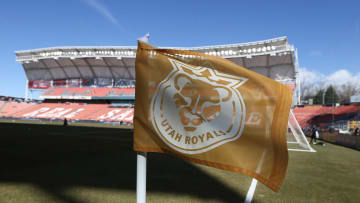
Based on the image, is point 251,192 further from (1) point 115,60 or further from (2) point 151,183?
(1) point 115,60

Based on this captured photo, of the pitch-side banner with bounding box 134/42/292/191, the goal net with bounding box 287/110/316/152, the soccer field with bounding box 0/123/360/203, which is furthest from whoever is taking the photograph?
the goal net with bounding box 287/110/316/152

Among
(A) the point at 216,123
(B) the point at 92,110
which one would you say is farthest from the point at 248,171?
(B) the point at 92,110

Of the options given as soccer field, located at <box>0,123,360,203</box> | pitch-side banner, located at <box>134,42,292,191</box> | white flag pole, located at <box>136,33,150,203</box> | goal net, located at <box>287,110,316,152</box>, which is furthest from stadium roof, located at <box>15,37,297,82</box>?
white flag pole, located at <box>136,33,150,203</box>

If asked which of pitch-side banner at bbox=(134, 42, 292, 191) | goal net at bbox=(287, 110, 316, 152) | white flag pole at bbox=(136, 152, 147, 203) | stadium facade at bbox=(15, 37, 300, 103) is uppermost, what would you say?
stadium facade at bbox=(15, 37, 300, 103)

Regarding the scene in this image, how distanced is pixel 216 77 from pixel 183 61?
16.3 inches

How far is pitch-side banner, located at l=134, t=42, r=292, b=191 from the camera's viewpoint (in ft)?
6.86

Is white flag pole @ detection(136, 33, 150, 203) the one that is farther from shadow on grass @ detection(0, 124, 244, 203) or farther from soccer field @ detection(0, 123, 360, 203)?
shadow on grass @ detection(0, 124, 244, 203)

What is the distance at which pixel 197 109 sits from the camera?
240 cm

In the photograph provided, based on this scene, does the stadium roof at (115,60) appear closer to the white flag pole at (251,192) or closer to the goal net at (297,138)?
the goal net at (297,138)

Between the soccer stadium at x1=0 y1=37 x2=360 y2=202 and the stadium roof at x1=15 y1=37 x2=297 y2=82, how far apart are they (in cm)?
19

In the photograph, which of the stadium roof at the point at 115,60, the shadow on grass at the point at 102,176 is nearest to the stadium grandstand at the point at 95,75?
the stadium roof at the point at 115,60

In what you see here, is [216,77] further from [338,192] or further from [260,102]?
[338,192]

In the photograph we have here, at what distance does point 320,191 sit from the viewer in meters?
5.41

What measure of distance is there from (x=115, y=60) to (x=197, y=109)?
51.7m
